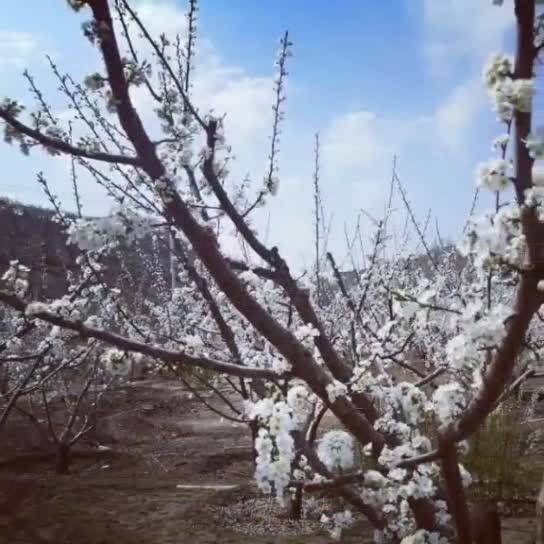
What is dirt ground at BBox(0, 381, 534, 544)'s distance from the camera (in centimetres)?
434

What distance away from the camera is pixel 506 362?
4.85ft

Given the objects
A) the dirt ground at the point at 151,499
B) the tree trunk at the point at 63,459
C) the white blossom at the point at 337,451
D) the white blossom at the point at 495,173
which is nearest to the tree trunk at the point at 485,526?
the white blossom at the point at 337,451

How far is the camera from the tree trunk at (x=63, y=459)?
6.35 meters

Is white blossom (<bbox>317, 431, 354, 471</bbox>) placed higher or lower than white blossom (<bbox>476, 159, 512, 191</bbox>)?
lower

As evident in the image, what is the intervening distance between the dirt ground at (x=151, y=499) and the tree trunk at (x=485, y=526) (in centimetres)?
159

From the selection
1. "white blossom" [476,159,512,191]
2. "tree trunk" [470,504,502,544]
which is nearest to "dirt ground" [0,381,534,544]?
"tree trunk" [470,504,502,544]

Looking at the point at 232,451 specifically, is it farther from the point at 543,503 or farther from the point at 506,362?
the point at 506,362

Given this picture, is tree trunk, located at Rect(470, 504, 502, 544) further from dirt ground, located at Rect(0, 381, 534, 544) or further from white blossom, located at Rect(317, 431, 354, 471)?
dirt ground, located at Rect(0, 381, 534, 544)

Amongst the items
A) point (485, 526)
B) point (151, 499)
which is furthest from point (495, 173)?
point (151, 499)

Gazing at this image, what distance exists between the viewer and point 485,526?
2.62 m

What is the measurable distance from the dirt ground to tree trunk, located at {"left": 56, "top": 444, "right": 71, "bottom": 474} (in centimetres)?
12

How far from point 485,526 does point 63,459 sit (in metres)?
5.07

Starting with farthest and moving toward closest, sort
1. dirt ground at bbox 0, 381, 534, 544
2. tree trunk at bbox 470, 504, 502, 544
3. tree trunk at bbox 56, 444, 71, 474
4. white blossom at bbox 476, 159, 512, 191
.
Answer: tree trunk at bbox 56, 444, 71, 474 → dirt ground at bbox 0, 381, 534, 544 → tree trunk at bbox 470, 504, 502, 544 → white blossom at bbox 476, 159, 512, 191

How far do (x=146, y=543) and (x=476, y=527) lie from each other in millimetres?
2620
